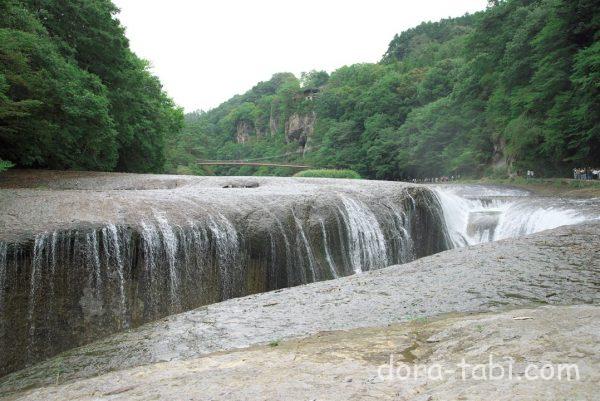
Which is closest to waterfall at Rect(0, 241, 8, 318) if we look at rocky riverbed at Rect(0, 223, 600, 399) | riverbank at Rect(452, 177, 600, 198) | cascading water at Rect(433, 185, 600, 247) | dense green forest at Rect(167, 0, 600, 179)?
rocky riverbed at Rect(0, 223, 600, 399)

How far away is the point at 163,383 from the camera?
3.82m

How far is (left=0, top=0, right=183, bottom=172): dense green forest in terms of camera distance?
13.5 metres

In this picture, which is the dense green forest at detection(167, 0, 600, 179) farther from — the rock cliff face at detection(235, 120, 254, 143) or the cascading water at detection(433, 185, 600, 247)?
the rock cliff face at detection(235, 120, 254, 143)

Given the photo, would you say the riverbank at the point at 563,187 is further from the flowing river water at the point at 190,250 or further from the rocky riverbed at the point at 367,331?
the rocky riverbed at the point at 367,331

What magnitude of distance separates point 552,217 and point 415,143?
38.6 metres

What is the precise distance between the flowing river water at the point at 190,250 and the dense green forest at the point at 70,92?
11.2 ft

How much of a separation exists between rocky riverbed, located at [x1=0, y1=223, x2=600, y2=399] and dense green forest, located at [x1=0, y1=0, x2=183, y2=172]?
21.6ft

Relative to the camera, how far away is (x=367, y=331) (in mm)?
5316

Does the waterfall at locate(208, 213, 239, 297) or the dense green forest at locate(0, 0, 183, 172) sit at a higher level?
the dense green forest at locate(0, 0, 183, 172)

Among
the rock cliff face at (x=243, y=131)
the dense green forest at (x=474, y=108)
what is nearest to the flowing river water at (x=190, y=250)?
the dense green forest at (x=474, y=108)

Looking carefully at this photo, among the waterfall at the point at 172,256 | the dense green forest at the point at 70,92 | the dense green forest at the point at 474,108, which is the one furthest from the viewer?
the dense green forest at the point at 474,108

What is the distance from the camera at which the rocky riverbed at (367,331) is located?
340 centimetres

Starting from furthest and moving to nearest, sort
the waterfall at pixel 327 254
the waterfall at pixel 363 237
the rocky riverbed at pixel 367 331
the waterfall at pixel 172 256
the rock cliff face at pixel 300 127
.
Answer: the rock cliff face at pixel 300 127
the waterfall at pixel 363 237
the waterfall at pixel 327 254
the waterfall at pixel 172 256
the rocky riverbed at pixel 367 331

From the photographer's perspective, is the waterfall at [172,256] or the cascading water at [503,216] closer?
the waterfall at [172,256]
